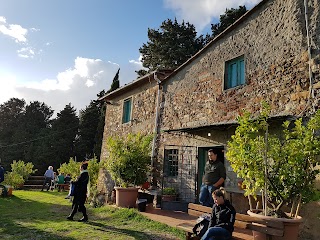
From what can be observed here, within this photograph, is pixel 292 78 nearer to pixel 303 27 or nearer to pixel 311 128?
pixel 303 27

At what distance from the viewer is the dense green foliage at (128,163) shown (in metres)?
9.37

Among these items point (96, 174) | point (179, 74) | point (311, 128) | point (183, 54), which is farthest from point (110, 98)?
point (183, 54)

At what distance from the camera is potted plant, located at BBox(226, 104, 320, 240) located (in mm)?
4617

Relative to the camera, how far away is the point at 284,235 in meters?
4.22

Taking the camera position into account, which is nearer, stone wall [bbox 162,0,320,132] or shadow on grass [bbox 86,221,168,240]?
shadow on grass [bbox 86,221,168,240]

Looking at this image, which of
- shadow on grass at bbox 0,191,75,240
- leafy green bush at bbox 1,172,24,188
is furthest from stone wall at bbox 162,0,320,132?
leafy green bush at bbox 1,172,24,188

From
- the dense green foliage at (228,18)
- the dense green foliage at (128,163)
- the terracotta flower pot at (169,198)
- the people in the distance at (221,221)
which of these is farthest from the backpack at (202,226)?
the dense green foliage at (228,18)

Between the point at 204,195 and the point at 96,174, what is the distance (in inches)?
333

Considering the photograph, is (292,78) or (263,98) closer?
(292,78)

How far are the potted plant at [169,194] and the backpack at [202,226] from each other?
3852 mm

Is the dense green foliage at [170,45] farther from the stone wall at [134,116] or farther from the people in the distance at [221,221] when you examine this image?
the people in the distance at [221,221]

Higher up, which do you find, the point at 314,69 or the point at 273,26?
the point at 273,26

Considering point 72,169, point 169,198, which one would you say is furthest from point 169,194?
point 72,169

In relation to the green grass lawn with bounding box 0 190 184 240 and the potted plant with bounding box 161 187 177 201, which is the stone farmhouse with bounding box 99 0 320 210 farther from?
the green grass lawn with bounding box 0 190 184 240
